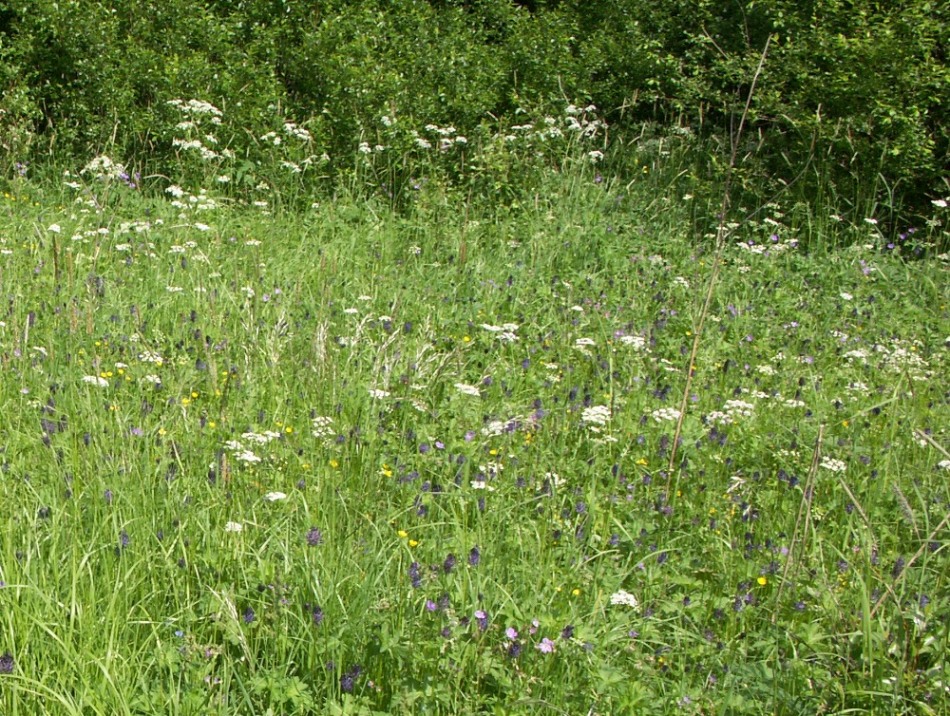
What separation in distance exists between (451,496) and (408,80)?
5167 millimetres

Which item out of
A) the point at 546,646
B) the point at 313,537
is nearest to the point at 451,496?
the point at 313,537

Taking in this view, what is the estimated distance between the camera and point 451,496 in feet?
9.17

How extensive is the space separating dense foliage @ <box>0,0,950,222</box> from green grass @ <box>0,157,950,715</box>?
1905 mm

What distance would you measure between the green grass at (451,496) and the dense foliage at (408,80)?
1.90 metres

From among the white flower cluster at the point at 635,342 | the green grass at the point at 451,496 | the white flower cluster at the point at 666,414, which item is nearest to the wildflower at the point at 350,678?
the green grass at the point at 451,496

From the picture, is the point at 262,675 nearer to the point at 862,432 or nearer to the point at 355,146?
the point at 862,432

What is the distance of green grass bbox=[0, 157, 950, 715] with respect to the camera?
2104 mm

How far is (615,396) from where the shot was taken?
3.73 meters

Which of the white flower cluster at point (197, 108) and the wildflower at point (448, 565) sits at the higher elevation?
the wildflower at point (448, 565)

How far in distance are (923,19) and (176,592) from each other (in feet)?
20.5

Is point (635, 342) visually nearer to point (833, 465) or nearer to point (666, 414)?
point (666, 414)

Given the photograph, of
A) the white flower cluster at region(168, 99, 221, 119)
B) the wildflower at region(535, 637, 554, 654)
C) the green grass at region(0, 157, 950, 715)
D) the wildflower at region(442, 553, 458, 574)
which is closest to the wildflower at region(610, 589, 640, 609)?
the green grass at region(0, 157, 950, 715)

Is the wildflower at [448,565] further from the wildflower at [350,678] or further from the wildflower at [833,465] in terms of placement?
the wildflower at [833,465]

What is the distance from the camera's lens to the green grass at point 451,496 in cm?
210
